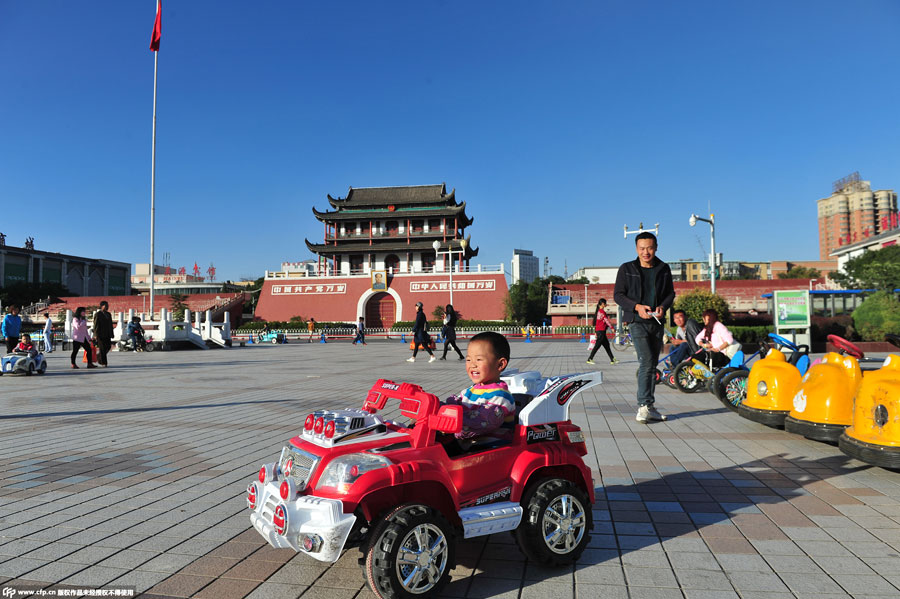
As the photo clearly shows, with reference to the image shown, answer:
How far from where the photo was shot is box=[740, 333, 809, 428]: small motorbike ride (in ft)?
18.1

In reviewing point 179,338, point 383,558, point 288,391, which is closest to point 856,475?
point 383,558

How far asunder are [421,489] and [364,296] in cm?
4572

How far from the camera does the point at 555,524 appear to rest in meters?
2.63

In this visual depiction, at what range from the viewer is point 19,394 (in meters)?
9.09

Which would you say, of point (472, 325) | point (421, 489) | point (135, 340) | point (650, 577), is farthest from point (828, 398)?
point (472, 325)

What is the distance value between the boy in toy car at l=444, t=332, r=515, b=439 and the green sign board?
12.3 meters

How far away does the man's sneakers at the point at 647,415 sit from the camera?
6.16 metres

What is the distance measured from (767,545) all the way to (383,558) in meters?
1.99

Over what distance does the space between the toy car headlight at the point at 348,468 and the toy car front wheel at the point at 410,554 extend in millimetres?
195

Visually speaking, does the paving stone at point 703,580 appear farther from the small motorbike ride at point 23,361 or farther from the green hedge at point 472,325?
the green hedge at point 472,325

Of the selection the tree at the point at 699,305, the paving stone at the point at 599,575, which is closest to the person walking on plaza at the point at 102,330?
the paving stone at the point at 599,575

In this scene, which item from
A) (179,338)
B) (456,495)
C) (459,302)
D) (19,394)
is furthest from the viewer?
(459,302)

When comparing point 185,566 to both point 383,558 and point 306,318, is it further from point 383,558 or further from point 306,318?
point 306,318

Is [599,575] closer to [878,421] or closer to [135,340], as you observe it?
[878,421]
